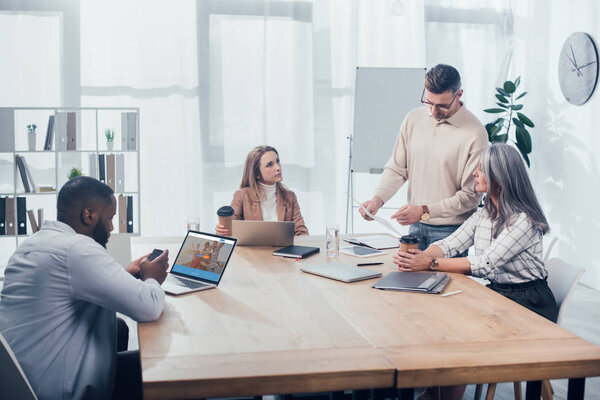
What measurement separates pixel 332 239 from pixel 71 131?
9.62ft

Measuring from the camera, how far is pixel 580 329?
367cm

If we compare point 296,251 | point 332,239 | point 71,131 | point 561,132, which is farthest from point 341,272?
point 561,132

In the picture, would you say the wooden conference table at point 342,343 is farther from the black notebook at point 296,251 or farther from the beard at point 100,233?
the black notebook at point 296,251

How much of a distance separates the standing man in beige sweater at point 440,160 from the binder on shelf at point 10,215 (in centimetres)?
318

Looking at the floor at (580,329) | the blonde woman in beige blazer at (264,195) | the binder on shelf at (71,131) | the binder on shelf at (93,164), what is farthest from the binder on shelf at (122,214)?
the blonde woman in beige blazer at (264,195)

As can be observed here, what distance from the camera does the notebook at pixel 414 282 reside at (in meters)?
1.97

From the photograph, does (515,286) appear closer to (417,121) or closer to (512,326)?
(512,326)

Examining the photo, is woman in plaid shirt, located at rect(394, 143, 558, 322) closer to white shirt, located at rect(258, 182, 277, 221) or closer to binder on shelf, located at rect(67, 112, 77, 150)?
white shirt, located at rect(258, 182, 277, 221)

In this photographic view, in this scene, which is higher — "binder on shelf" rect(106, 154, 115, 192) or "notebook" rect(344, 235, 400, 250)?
"binder on shelf" rect(106, 154, 115, 192)

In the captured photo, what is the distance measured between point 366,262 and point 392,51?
3483 millimetres

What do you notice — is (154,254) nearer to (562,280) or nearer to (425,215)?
(425,215)

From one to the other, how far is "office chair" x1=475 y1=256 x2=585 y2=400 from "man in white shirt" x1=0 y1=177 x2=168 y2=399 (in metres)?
1.40

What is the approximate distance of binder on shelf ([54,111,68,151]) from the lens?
4.71 m

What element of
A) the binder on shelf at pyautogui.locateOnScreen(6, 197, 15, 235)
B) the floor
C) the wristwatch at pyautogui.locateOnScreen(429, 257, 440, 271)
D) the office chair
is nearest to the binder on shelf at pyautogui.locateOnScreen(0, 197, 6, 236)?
the binder on shelf at pyautogui.locateOnScreen(6, 197, 15, 235)
